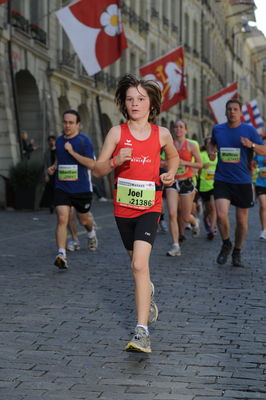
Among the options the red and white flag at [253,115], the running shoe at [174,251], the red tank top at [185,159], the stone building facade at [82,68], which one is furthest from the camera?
the red and white flag at [253,115]

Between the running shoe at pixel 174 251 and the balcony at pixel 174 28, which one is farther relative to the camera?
the balcony at pixel 174 28

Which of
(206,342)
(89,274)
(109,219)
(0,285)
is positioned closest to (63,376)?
(206,342)

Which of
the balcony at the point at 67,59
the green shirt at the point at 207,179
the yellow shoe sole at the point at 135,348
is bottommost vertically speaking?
the yellow shoe sole at the point at 135,348

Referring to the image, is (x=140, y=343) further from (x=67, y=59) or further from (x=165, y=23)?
(x=165, y=23)

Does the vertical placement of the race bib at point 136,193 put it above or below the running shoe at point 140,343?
above

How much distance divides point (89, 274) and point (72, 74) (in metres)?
21.1

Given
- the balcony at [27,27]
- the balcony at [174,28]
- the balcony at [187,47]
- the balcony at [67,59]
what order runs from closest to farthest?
the balcony at [27,27]
the balcony at [67,59]
the balcony at [174,28]
the balcony at [187,47]

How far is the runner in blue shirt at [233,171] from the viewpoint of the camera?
9500mm

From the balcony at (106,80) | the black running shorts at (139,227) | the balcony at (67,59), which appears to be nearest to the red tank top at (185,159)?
the black running shorts at (139,227)

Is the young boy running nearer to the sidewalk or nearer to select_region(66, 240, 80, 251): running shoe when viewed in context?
the sidewalk

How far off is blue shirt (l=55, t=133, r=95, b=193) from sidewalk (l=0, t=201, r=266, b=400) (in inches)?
34.5

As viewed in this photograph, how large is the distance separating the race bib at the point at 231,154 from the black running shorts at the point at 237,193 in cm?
27

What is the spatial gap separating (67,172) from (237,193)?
195 cm

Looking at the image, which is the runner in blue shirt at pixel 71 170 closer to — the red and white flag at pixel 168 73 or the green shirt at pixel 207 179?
the green shirt at pixel 207 179
